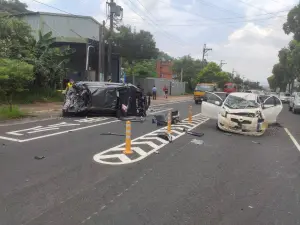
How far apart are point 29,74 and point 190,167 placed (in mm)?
10272

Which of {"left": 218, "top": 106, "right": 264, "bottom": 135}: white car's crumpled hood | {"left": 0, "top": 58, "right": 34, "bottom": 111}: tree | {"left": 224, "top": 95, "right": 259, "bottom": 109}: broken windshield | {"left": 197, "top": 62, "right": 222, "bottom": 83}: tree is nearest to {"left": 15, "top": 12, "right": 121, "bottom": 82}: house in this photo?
{"left": 0, "top": 58, "right": 34, "bottom": 111}: tree

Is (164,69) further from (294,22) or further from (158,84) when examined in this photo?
(294,22)

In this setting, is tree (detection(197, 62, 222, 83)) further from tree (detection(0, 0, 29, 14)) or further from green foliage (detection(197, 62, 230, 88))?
tree (detection(0, 0, 29, 14))

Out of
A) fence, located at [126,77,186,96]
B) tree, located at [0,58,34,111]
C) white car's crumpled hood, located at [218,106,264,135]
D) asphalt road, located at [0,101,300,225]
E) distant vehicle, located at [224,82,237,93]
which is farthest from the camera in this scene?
distant vehicle, located at [224,82,237,93]

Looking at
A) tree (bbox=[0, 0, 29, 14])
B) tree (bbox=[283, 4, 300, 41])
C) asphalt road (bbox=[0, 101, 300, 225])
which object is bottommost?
asphalt road (bbox=[0, 101, 300, 225])

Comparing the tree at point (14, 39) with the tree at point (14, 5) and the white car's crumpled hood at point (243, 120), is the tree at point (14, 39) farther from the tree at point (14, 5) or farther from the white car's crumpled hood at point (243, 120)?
the tree at point (14, 5)

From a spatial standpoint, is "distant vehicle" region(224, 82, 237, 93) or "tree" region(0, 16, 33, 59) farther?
"distant vehicle" region(224, 82, 237, 93)

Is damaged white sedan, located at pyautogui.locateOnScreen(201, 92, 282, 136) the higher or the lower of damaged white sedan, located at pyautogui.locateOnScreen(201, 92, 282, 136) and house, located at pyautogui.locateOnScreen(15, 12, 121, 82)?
the lower

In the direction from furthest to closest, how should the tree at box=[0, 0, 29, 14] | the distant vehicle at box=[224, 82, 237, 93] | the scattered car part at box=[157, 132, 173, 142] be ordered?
the tree at box=[0, 0, 29, 14] < the distant vehicle at box=[224, 82, 237, 93] < the scattered car part at box=[157, 132, 173, 142]

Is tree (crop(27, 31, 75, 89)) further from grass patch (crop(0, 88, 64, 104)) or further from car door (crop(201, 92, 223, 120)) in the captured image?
car door (crop(201, 92, 223, 120))

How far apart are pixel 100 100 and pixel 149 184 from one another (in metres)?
10.1

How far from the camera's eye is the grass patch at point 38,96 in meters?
20.2

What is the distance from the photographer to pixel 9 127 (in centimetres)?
1142

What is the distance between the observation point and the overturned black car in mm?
14953
